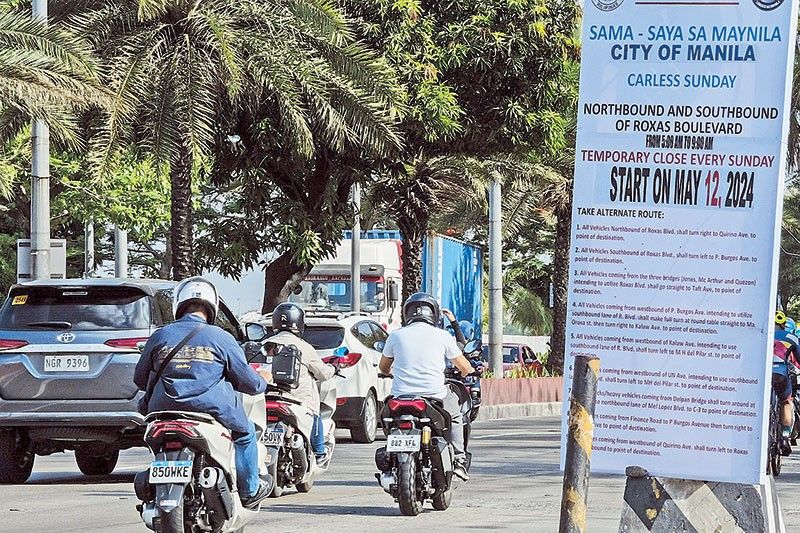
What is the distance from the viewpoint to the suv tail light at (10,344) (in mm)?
14062

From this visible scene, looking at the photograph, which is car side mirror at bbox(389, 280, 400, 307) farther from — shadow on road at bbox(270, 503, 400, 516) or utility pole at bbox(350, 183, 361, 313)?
shadow on road at bbox(270, 503, 400, 516)

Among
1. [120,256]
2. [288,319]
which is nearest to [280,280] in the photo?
[120,256]

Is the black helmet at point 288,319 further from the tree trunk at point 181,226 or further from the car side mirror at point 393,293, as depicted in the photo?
the car side mirror at point 393,293

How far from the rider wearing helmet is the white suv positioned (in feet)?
18.2

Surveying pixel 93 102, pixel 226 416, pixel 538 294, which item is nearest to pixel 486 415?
pixel 93 102

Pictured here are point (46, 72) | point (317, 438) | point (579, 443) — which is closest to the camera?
point (579, 443)

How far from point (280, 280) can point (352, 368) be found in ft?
29.7

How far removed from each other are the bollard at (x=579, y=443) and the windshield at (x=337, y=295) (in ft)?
94.0

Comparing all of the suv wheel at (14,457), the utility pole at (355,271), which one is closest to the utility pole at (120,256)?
the utility pole at (355,271)

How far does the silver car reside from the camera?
13883 mm

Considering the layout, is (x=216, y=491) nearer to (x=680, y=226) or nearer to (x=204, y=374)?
(x=204, y=374)

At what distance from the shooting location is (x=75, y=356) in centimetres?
1398

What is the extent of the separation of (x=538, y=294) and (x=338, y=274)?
34.2m

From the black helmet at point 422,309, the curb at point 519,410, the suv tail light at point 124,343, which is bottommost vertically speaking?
the curb at point 519,410
